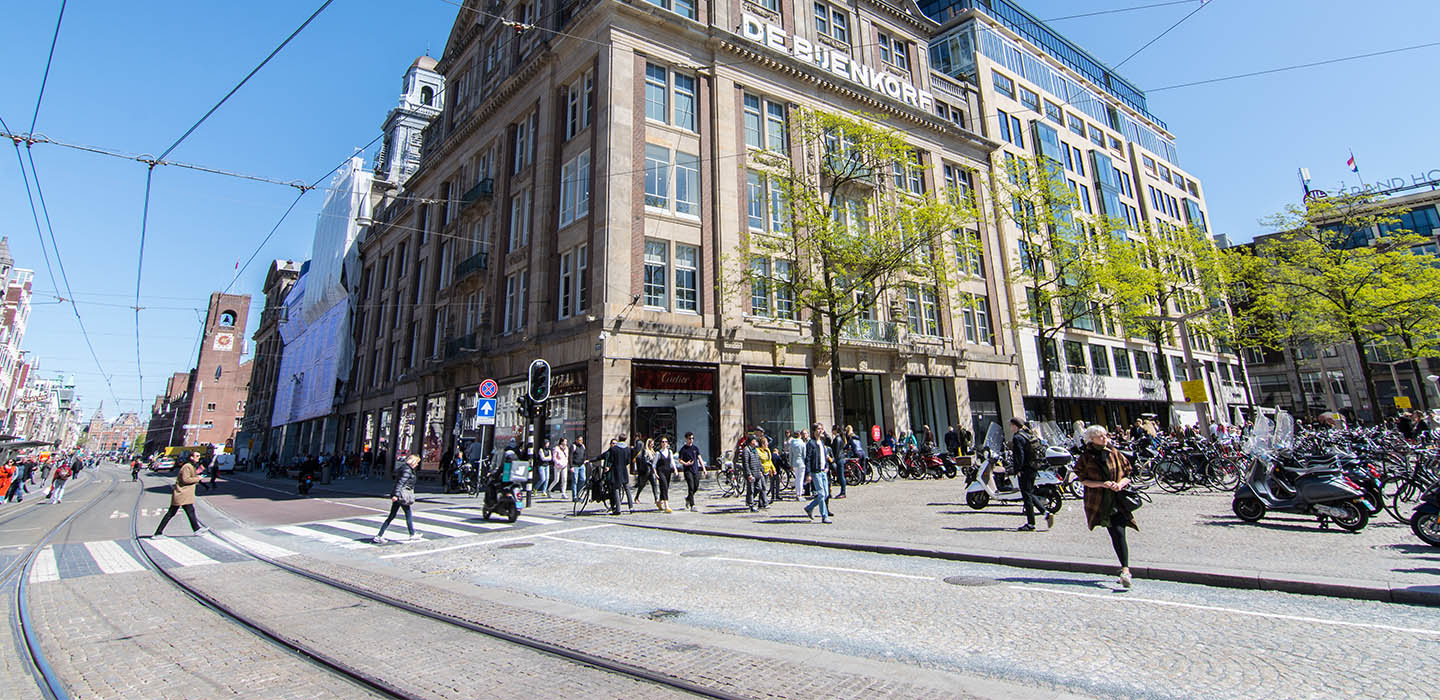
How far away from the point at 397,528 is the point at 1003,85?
45.0 m

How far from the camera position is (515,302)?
26500 mm

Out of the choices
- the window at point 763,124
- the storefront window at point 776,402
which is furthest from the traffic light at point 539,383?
the window at point 763,124

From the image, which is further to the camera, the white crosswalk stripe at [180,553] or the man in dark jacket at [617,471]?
the man in dark jacket at [617,471]

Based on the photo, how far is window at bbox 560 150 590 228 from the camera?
76.6 ft

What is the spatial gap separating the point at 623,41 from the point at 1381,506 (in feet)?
79.2

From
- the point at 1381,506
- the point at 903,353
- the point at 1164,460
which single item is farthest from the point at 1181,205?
the point at 1381,506

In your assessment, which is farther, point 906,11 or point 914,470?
point 906,11

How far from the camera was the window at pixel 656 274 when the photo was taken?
71.6 feet

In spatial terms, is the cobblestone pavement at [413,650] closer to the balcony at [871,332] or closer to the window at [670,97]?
the window at [670,97]

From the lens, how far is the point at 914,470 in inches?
814

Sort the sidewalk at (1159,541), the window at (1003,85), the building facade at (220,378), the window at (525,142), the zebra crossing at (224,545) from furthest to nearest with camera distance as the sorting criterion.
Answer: the building facade at (220,378) < the window at (1003,85) < the window at (525,142) < the zebra crossing at (224,545) < the sidewalk at (1159,541)

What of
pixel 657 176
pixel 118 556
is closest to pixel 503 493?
pixel 118 556

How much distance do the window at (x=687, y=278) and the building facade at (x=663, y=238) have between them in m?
0.07

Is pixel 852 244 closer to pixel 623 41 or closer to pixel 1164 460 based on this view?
pixel 1164 460
